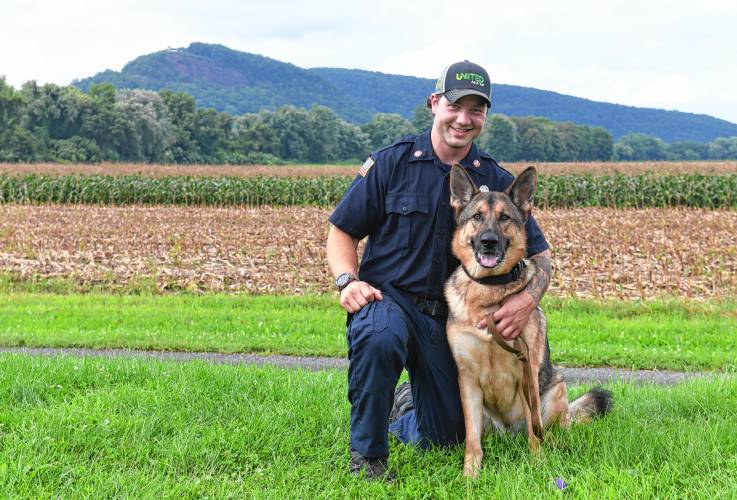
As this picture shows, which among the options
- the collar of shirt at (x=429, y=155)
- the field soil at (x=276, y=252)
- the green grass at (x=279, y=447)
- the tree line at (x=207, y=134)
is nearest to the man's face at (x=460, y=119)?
the collar of shirt at (x=429, y=155)

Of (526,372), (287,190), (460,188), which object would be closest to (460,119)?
(460,188)

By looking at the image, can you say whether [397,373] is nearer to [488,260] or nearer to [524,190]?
[488,260]

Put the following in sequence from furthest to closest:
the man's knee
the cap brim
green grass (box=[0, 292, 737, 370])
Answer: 1. green grass (box=[0, 292, 737, 370])
2. the cap brim
3. the man's knee

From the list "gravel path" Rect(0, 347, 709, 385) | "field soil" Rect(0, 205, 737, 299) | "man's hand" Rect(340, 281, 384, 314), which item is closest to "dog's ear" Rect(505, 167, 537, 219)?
"man's hand" Rect(340, 281, 384, 314)

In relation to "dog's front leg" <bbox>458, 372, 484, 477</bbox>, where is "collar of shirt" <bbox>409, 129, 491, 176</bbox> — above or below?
above

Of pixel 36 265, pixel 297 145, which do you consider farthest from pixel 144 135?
pixel 36 265

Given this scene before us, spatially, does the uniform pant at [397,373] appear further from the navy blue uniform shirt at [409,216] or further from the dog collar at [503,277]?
the dog collar at [503,277]

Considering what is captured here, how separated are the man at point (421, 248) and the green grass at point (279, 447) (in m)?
0.34

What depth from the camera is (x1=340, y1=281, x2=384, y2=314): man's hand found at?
375 cm

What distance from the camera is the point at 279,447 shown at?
4.06 meters

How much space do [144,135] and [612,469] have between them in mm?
76925

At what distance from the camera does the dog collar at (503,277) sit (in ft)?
12.4

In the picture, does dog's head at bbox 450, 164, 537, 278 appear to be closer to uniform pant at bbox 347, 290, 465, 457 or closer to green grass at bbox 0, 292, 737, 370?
uniform pant at bbox 347, 290, 465, 457

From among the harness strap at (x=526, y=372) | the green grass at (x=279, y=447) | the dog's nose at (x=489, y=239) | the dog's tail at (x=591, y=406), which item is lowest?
the green grass at (x=279, y=447)
